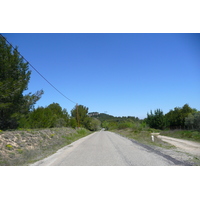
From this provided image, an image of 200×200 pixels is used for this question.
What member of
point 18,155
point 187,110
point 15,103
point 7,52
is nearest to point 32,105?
point 15,103

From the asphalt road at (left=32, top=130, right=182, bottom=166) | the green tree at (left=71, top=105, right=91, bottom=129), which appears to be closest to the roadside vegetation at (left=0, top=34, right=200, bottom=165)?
the asphalt road at (left=32, top=130, right=182, bottom=166)

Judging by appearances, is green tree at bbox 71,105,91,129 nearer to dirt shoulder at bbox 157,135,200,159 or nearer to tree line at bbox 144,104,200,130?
tree line at bbox 144,104,200,130

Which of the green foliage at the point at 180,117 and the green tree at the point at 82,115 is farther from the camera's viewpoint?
→ the green tree at the point at 82,115

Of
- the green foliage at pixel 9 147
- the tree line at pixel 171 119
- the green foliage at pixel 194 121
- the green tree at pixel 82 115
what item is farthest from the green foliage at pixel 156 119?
the green foliage at pixel 9 147

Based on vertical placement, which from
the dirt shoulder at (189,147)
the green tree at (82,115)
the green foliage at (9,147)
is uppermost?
the green tree at (82,115)

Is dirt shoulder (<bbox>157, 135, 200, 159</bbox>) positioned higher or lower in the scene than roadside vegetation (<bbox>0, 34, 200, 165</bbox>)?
lower

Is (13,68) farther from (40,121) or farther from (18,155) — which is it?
(18,155)

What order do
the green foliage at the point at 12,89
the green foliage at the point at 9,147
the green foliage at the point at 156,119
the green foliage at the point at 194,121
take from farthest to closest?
the green foliage at the point at 156,119, the green foliage at the point at 194,121, the green foliage at the point at 12,89, the green foliage at the point at 9,147

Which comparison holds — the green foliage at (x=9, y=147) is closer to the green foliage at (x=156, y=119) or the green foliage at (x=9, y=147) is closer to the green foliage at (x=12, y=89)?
the green foliage at (x=12, y=89)

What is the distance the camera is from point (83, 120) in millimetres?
72500

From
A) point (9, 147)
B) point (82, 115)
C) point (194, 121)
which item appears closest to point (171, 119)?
point (194, 121)

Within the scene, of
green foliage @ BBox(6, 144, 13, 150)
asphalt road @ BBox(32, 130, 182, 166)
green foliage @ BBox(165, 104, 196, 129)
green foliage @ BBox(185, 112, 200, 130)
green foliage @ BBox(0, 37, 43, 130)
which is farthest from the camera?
green foliage @ BBox(165, 104, 196, 129)

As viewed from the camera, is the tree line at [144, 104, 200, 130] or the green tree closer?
the tree line at [144, 104, 200, 130]
